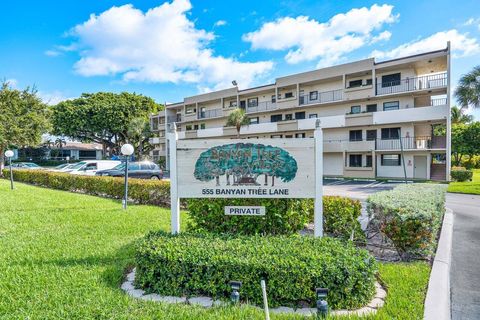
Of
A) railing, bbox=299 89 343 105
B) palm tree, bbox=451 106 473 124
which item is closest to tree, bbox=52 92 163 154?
railing, bbox=299 89 343 105

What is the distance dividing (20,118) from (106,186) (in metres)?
15.4

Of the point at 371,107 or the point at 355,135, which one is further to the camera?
the point at 355,135

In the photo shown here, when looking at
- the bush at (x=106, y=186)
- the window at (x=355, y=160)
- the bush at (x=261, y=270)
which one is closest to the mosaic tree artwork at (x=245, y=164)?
the bush at (x=261, y=270)

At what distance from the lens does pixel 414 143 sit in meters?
24.0

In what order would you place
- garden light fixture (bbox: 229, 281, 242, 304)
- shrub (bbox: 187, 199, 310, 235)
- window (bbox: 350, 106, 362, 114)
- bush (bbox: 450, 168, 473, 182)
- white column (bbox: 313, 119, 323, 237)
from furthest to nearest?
window (bbox: 350, 106, 362, 114)
bush (bbox: 450, 168, 473, 182)
shrub (bbox: 187, 199, 310, 235)
white column (bbox: 313, 119, 323, 237)
garden light fixture (bbox: 229, 281, 242, 304)

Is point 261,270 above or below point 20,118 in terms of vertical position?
below

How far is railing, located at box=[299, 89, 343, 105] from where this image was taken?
91.2ft

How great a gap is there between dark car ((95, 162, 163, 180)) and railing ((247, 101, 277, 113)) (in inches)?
601

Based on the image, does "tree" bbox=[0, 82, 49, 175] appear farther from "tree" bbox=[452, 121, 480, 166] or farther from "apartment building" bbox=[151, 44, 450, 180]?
"tree" bbox=[452, 121, 480, 166]

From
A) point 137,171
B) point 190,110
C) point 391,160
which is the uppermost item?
point 190,110

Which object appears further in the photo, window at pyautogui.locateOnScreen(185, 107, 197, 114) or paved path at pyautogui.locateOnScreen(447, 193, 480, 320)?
window at pyautogui.locateOnScreen(185, 107, 197, 114)

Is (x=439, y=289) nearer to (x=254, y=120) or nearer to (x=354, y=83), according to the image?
(x=354, y=83)

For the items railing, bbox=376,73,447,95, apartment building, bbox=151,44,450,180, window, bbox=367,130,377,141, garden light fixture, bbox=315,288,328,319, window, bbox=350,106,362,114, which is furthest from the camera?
window, bbox=350,106,362,114

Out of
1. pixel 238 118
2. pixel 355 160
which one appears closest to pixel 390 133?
pixel 355 160
